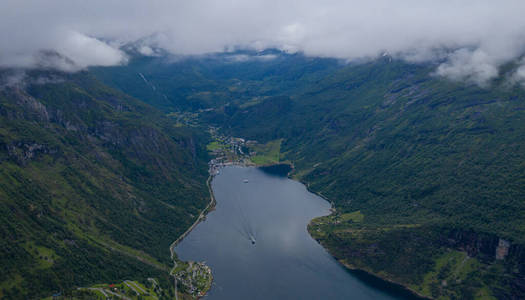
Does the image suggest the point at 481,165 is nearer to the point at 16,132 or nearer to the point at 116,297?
the point at 116,297

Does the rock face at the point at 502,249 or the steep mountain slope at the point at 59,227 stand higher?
the rock face at the point at 502,249

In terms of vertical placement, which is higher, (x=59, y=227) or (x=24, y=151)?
(x=24, y=151)

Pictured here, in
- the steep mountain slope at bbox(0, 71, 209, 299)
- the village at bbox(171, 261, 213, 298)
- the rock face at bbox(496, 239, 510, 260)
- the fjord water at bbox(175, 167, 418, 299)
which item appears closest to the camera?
the steep mountain slope at bbox(0, 71, 209, 299)

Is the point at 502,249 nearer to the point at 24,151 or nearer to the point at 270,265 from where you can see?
the point at 270,265

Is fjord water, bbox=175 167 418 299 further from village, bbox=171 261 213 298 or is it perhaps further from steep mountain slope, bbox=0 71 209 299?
steep mountain slope, bbox=0 71 209 299

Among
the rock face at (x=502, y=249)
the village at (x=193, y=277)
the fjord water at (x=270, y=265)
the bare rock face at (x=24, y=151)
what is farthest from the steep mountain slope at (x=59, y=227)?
the rock face at (x=502, y=249)

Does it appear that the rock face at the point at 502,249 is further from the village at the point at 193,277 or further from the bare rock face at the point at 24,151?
the bare rock face at the point at 24,151

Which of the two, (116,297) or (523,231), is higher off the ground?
(523,231)

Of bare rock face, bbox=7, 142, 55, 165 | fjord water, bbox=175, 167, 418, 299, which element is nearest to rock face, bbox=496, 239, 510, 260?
fjord water, bbox=175, 167, 418, 299

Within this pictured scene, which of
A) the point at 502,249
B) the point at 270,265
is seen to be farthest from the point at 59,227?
the point at 502,249

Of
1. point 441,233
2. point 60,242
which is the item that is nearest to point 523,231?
point 441,233

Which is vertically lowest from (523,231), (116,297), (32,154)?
(116,297)
